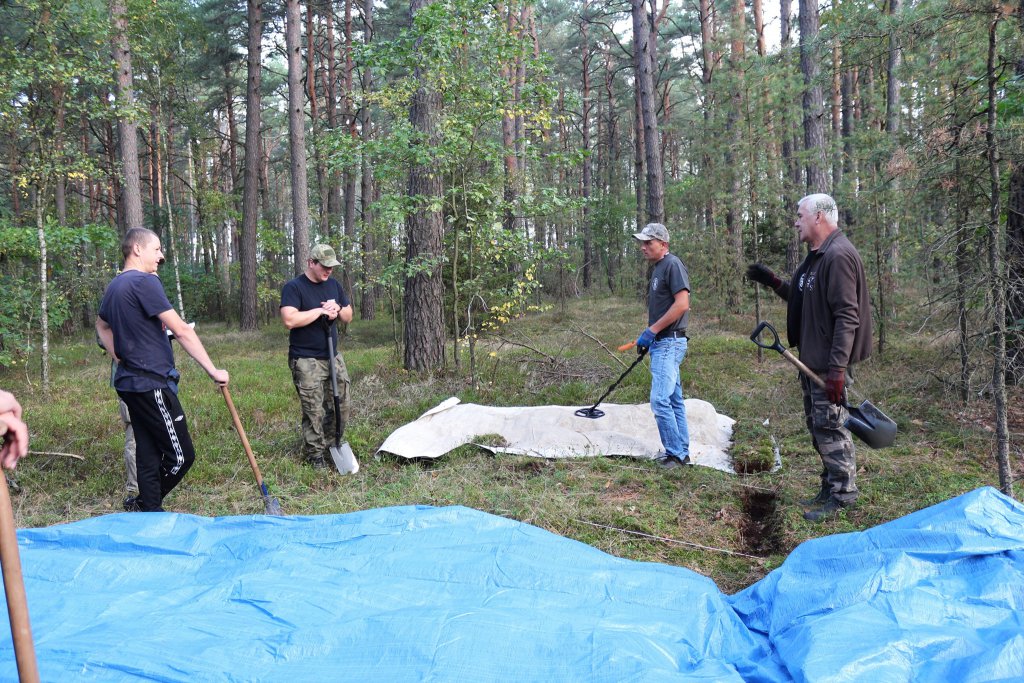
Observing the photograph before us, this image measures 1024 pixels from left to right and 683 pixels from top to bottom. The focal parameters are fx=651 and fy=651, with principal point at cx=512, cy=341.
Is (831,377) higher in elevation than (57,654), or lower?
higher

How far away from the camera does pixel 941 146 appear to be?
474cm

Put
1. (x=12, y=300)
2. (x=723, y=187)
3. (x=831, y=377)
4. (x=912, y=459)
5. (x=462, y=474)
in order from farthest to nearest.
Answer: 1. (x=723, y=187)
2. (x=12, y=300)
3. (x=462, y=474)
4. (x=912, y=459)
5. (x=831, y=377)

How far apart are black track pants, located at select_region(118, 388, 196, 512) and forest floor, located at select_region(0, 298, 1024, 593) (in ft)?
1.98

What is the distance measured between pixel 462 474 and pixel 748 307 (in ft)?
29.6

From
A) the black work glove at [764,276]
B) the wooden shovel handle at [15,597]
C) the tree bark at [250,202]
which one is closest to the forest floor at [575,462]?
the black work glove at [764,276]

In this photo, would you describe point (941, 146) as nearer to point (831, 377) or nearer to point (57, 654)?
point (831, 377)

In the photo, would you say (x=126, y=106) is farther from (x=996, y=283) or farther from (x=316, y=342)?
(x=996, y=283)

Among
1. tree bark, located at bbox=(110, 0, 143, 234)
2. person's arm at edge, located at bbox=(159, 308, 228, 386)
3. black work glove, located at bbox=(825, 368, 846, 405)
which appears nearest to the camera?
black work glove, located at bbox=(825, 368, 846, 405)

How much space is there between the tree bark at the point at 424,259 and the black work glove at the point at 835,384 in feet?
16.2

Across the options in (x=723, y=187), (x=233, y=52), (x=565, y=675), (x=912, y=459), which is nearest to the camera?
(x=565, y=675)

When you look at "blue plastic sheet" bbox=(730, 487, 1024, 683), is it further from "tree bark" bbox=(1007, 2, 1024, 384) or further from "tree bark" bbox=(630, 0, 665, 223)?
"tree bark" bbox=(630, 0, 665, 223)

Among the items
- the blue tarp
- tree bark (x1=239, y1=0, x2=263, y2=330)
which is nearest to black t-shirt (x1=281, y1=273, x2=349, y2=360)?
the blue tarp

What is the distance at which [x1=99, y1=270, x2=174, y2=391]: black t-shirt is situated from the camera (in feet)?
12.4

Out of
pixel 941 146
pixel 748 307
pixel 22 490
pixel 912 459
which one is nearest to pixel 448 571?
pixel 912 459
